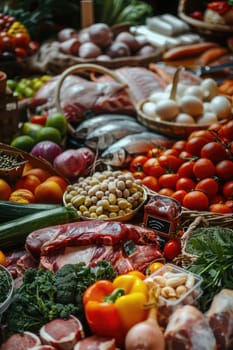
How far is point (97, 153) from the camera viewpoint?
10.2ft

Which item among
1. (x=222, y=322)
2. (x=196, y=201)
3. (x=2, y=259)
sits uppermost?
(x=222, y=322)

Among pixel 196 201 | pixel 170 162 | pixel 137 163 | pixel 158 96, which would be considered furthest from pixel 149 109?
pixel 196 201

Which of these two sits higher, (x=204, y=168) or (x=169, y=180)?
(x=204, y=168)

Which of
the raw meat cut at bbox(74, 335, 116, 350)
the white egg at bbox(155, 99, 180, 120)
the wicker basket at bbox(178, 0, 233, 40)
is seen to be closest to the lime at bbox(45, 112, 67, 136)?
the white egg at bbox(155, 99, 180, 120)

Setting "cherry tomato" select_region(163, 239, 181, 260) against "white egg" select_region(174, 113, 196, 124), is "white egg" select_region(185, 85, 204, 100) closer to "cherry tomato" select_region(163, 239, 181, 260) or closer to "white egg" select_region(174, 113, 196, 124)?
"white egg" select_region(174, 113, 196, 124)

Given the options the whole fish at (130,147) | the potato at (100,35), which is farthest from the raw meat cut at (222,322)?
the potato at (100,35)

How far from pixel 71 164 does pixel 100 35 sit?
178cm

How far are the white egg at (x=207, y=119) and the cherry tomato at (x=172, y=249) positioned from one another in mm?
1081

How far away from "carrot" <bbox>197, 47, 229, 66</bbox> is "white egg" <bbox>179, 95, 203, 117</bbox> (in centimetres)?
151

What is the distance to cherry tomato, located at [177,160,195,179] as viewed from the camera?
2693 mm

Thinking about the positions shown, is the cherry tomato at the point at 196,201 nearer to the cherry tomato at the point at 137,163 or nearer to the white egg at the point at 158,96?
the cherry tomato at the point at 137,163

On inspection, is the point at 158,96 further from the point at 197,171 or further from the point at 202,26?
the point at 202,26

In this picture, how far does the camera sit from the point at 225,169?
2.61 m

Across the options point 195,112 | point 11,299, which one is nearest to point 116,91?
point 195,112
